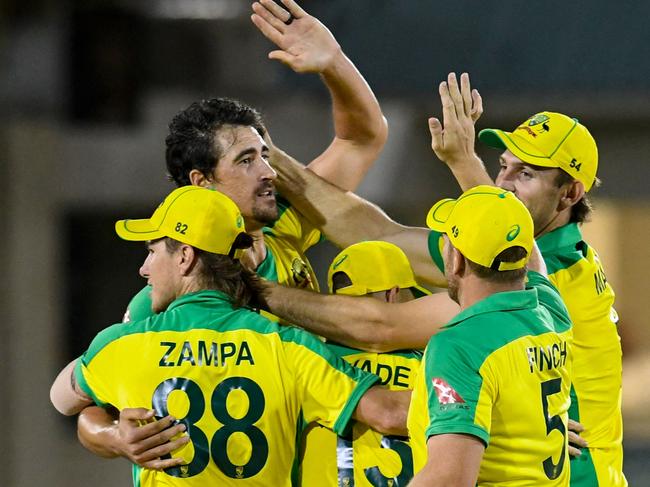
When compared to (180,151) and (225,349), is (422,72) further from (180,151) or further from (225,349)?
(225,349)

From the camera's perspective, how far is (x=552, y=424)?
10.2ft

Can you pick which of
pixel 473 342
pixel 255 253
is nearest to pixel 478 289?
pixel 473 342

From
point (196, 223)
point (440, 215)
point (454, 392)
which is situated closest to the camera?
point (454, 392)

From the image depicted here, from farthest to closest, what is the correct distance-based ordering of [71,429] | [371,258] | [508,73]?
[71,429] → [508,73] → [371,258]

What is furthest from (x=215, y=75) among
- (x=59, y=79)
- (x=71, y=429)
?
(x=71, y=429)

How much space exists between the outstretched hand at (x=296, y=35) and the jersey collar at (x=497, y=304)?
1407mm

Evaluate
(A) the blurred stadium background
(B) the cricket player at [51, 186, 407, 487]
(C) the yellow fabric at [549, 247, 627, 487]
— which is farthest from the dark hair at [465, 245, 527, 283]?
(A) the blurred stadium background

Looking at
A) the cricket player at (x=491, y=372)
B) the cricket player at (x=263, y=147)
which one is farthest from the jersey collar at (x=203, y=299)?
the cricket player at (x=491, y=372)

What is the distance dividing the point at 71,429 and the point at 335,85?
22.1 feet

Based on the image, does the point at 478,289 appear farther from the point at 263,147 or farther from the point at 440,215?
the point at 263,147

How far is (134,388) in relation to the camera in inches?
135

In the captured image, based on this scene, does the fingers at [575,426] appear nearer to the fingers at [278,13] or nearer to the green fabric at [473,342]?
the green fabric at [473,342]

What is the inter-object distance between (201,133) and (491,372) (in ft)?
5.33

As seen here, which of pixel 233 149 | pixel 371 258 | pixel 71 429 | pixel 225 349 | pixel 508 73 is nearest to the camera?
pixel 225 349
